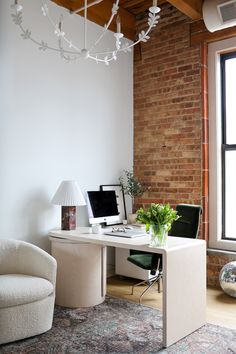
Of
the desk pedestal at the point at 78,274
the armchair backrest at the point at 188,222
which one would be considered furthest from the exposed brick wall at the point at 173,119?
the desk pedestal at the point at 78,274

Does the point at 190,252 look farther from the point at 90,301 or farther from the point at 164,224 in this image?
the point at 90,301

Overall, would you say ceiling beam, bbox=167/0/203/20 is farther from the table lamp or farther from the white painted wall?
the table lamp

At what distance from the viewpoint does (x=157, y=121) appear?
4.79m

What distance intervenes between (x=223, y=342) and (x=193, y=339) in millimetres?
227

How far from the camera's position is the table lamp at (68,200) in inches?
143

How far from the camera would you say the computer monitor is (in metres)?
4.20

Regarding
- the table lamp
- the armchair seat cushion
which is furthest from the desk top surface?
the armchair seat cushion

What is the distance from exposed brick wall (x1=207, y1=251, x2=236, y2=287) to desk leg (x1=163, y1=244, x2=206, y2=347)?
1.20 metres

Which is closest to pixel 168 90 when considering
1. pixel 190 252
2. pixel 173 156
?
pixel 173 156

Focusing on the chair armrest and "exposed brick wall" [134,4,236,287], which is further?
"exposed brick wall" [134,4,236,287]

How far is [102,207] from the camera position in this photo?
434cm

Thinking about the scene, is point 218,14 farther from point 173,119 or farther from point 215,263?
point 215,263

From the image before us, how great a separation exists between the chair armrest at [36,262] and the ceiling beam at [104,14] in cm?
280

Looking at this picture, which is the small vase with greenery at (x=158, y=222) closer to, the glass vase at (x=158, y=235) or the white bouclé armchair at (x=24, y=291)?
the glass vase at (x=158, y=235)
